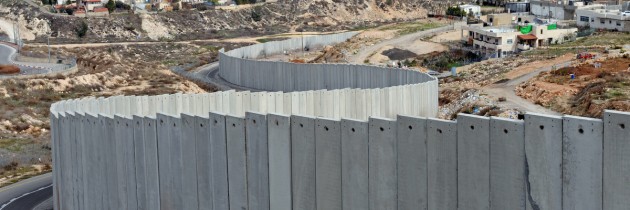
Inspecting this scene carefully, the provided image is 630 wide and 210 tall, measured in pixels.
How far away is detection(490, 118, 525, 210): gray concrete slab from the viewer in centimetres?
1686

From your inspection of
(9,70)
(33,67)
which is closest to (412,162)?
(9,70)

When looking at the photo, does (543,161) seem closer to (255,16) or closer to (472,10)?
(472,10)

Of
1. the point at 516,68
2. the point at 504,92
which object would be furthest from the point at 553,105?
the point at 516,68

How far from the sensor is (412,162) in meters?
18.2

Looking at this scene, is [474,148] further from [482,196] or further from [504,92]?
→ [504,92]

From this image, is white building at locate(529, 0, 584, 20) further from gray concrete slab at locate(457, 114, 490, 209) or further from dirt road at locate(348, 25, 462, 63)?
gray concrete slab at locate(457, 114, 490, 209)

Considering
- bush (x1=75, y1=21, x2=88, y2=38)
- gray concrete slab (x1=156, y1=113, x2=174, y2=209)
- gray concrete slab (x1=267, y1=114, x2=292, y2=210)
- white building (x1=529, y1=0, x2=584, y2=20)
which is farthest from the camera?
bush (x1=75, y1=21, x2=88, y2=38)

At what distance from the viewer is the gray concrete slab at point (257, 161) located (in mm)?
20562

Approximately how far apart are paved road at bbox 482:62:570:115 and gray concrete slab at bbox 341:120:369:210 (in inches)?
1283

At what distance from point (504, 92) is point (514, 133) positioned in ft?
140

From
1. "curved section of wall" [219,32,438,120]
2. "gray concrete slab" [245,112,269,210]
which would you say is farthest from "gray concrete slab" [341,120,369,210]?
"curved section of wall" [219,32,438,120]

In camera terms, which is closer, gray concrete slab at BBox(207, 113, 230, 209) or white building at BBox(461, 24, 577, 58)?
gray concrete slab at BBox(207, 113, 230, 209)

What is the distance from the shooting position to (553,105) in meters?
52.9

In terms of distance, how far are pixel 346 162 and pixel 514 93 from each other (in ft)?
134
